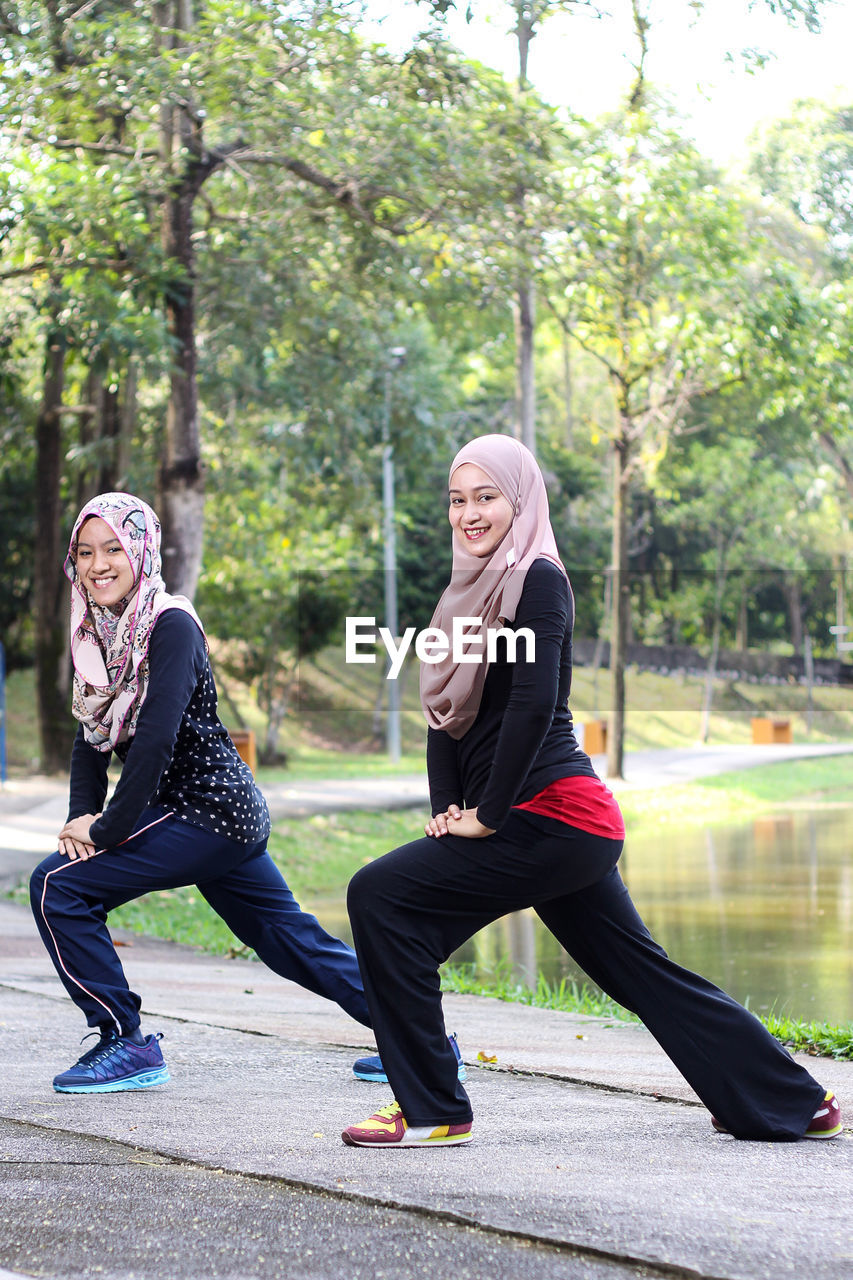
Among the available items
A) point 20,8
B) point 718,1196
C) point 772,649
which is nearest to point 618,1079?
point 718,1196

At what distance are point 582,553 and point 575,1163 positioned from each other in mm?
42075

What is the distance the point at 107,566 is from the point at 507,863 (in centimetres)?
166

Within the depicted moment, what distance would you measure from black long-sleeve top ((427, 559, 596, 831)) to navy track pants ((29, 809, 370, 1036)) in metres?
0.94

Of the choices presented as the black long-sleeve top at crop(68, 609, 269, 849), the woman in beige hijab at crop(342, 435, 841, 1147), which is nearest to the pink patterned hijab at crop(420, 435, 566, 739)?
the woman in beige hijab at crop(342, 435, 841, 1147)

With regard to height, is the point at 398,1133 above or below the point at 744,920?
above

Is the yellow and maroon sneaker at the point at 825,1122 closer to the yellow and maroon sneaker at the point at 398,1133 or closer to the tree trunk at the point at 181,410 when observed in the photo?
the yellow and maroon sneaker at the point at 398,1133

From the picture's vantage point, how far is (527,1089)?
4695mm

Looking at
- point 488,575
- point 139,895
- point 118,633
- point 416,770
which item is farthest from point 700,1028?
point 416,770

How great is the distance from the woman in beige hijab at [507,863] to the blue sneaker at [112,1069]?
104 centimetres

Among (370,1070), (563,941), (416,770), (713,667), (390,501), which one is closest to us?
(563,941)

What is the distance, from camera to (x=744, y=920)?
37.6ft

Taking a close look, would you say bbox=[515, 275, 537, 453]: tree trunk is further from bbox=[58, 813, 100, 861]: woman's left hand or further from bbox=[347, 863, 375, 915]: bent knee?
bbox=[347, 863, 375, 915]: bent knee

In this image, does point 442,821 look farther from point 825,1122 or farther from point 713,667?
point 713,667

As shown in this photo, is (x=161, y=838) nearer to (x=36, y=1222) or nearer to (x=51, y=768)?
(x=36, y=1222)
